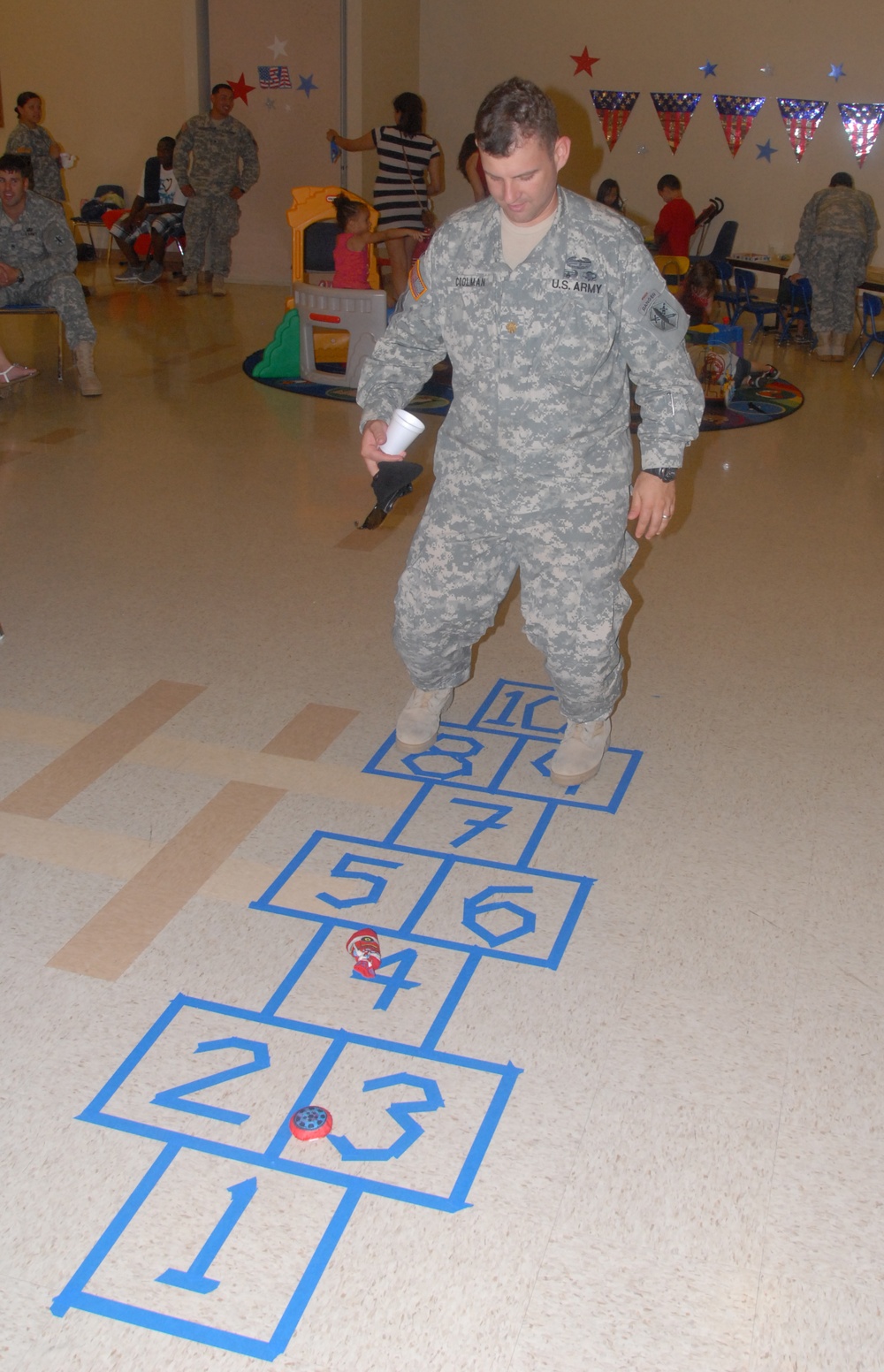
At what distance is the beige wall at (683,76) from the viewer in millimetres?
10219

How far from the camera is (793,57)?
1027 centimetres

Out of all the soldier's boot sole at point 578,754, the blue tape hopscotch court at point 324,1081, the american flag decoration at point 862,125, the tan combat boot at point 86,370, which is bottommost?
the blue tape hopscotch court at point 324,1081

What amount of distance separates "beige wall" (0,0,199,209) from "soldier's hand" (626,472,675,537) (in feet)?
30.6

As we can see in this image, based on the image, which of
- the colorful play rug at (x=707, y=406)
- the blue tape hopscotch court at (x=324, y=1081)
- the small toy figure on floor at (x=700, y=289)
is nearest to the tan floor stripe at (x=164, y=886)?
the blue tape hopscotch court at (x=324, y=1081)

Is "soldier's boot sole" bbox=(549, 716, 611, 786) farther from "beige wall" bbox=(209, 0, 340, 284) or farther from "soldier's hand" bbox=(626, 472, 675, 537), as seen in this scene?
"beige wall" bbox=(209, 0, 340, 284)

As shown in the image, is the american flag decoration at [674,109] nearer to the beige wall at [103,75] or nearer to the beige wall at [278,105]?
the beige wall at [278,105]

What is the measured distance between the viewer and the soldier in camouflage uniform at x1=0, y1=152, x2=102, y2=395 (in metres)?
6.02

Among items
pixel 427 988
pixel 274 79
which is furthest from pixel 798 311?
pixel 427 988

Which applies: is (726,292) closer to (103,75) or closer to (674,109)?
(674,109)

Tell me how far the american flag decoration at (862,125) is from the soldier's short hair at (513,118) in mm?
9662

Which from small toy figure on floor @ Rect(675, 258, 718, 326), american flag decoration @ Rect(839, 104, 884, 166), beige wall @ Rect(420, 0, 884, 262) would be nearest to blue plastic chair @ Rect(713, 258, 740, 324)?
small toy figure on floor @ Rect(675, 258, 718, 326)

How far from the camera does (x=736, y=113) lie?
1065 centimetres

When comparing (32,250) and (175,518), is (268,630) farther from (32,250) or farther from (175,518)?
(32,250)

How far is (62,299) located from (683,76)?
7.16m
